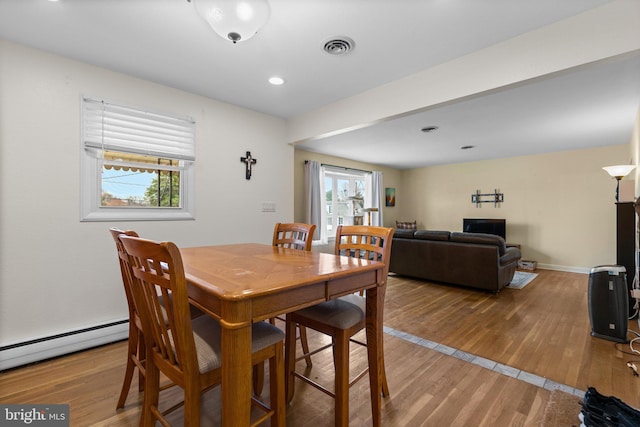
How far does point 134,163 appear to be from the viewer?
265 cm

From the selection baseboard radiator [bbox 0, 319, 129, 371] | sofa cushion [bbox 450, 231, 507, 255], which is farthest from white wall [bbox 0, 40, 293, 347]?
sofa cushion [bbox 450, 231, 507, 255]

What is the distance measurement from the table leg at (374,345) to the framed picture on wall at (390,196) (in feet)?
19.9

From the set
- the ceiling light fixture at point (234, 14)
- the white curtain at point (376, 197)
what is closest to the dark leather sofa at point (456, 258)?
the white curtain at point (376, 197)

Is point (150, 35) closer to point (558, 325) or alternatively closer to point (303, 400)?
point (303, 400)

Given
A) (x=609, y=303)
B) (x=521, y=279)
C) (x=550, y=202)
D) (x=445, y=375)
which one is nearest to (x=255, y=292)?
(x=445, y=375)

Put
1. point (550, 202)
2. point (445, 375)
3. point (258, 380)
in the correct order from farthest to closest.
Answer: point (550, 202) → point (445, 375) → point (258, 380)

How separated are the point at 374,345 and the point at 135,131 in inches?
105

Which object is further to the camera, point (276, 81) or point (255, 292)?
point (276, 81)

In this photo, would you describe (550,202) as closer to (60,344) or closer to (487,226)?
(487,226)

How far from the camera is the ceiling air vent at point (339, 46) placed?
6.69 feet

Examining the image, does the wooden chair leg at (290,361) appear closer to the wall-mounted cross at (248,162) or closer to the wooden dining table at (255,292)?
the wooden dining table at (255,292)

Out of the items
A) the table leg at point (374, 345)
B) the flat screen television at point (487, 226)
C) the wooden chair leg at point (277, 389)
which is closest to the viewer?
the wooden chair leg at point (277, 389)

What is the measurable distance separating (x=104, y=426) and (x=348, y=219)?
17.4ft

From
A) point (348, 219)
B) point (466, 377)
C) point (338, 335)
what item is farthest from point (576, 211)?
point (338, 335)
